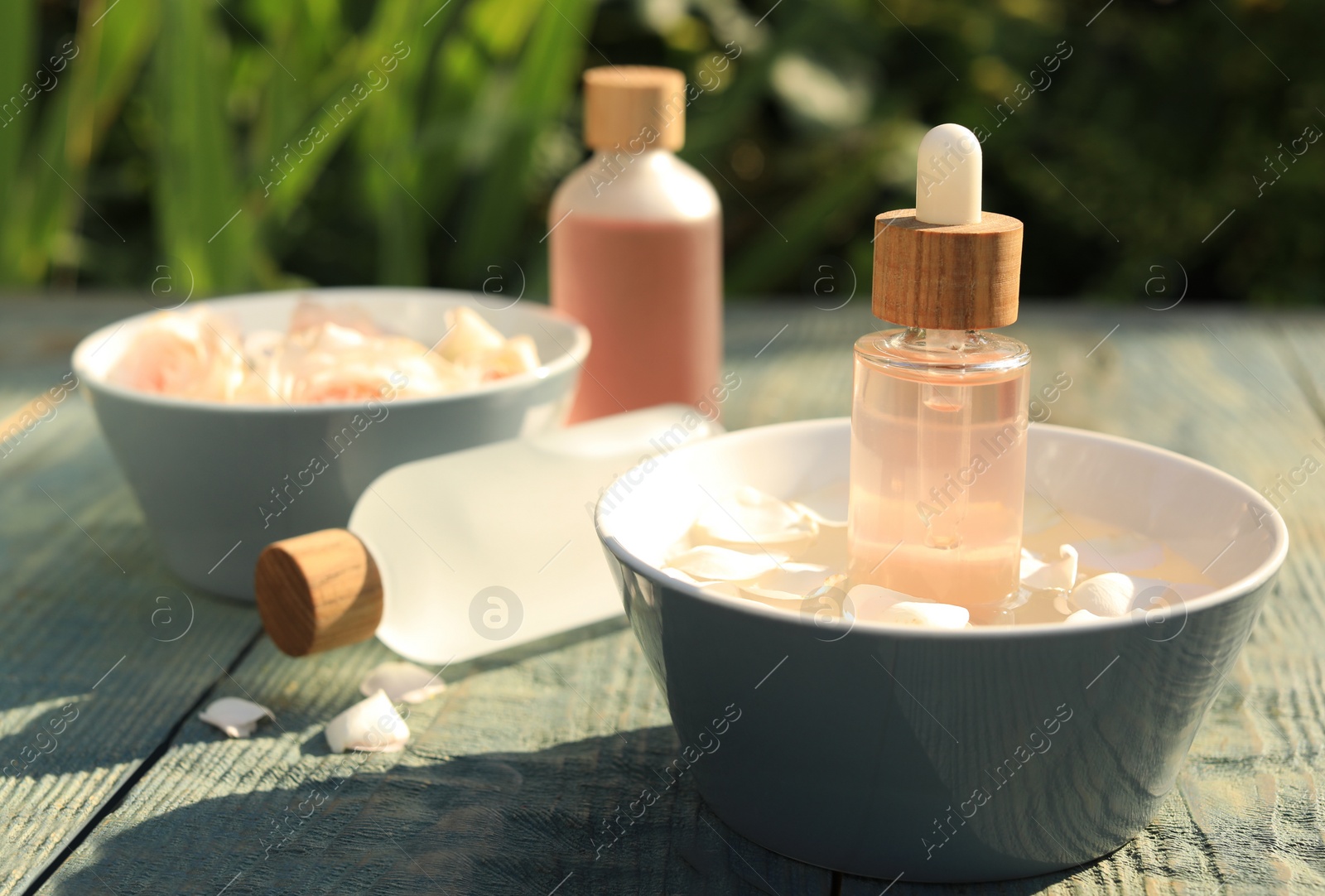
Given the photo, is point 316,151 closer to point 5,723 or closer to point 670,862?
point 5,723

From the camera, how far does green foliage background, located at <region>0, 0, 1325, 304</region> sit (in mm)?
1562

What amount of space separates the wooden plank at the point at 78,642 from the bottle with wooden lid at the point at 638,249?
292mm

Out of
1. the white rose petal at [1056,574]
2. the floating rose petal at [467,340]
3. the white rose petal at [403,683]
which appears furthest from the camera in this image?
the floating rose petal at [467,340]

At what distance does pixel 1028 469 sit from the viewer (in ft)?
1.78

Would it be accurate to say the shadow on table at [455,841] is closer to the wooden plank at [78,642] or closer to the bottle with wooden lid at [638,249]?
the wooden plank at [78,642]

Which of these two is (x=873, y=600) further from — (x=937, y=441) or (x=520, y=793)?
(x=520, y=793)

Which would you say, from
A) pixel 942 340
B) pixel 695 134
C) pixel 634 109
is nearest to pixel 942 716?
pixel 942 340

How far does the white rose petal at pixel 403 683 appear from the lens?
0.58 m

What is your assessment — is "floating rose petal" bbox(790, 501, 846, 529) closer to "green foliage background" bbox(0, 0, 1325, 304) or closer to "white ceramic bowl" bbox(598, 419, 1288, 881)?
"white ceramic bowl" bbox(598, 419, 1288, 881)

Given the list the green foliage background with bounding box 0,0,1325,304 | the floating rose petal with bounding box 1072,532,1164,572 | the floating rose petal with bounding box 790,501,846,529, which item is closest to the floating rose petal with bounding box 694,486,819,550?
the floating rose petal with bounding box 790,501,846,529

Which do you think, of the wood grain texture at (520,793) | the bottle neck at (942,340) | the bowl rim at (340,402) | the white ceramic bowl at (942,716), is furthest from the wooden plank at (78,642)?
the bottle neck at (942,340)

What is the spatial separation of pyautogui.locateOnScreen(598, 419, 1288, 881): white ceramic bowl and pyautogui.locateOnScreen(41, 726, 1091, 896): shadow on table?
0.02m

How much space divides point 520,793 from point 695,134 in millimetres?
1321

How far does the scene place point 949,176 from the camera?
0.42 metres
